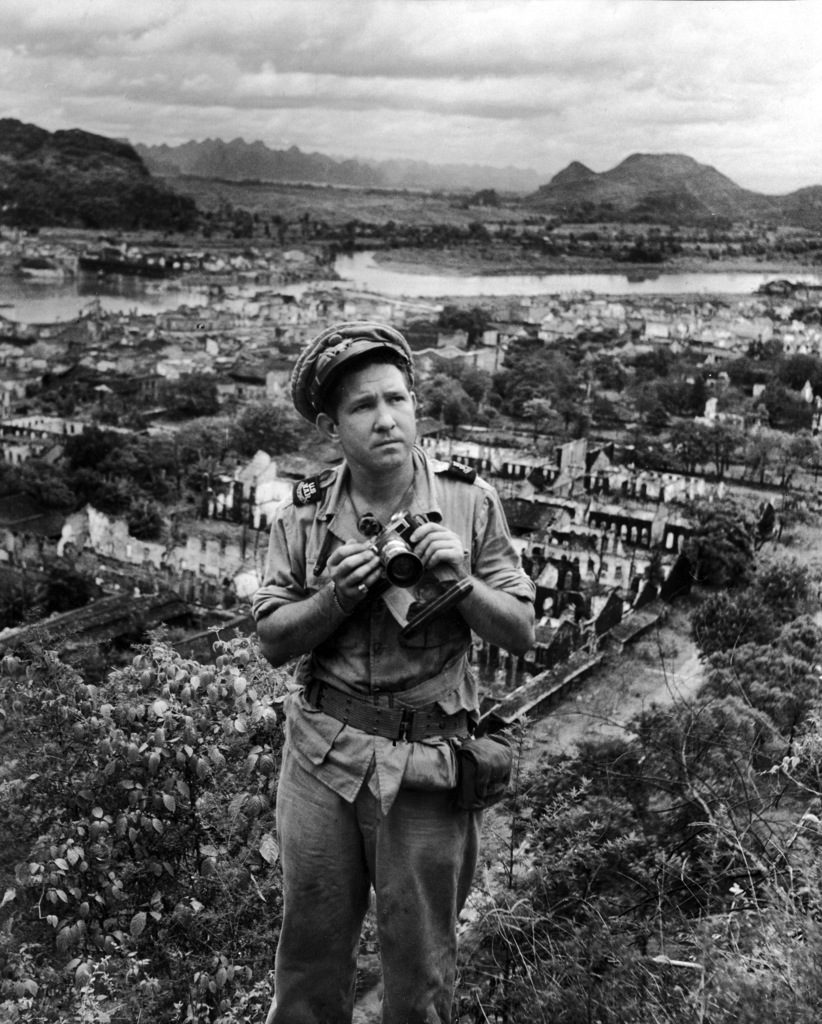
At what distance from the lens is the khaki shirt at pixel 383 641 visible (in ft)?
3.99

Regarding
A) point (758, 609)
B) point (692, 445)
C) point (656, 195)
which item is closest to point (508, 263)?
point (656, 195)

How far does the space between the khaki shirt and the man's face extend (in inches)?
2.3

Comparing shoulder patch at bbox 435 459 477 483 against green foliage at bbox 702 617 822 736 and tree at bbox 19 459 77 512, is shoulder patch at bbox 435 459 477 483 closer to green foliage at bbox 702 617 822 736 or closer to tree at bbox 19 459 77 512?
green foliage at bbox 702 617 822 736

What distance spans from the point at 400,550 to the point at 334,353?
0.85ft

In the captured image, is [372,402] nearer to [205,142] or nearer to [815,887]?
[815,887]

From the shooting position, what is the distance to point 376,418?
124 centimetres

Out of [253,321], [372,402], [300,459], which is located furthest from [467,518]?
[253,321]

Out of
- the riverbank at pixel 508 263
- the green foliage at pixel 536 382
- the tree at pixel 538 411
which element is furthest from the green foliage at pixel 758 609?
the riverbank at pixel 508 263

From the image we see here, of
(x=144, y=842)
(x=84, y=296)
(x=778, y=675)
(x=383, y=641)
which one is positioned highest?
(x=383, y=641)

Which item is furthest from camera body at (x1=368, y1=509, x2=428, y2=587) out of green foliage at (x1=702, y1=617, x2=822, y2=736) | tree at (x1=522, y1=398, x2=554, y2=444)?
tree at (x1=522, y1=398, x2=554, y2=444)

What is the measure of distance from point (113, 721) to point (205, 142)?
37.0 metres

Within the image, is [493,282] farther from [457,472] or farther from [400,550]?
[400,550]

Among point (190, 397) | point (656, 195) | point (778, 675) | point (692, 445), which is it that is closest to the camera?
point (778, 675)

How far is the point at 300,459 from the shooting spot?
17469 millimetres
